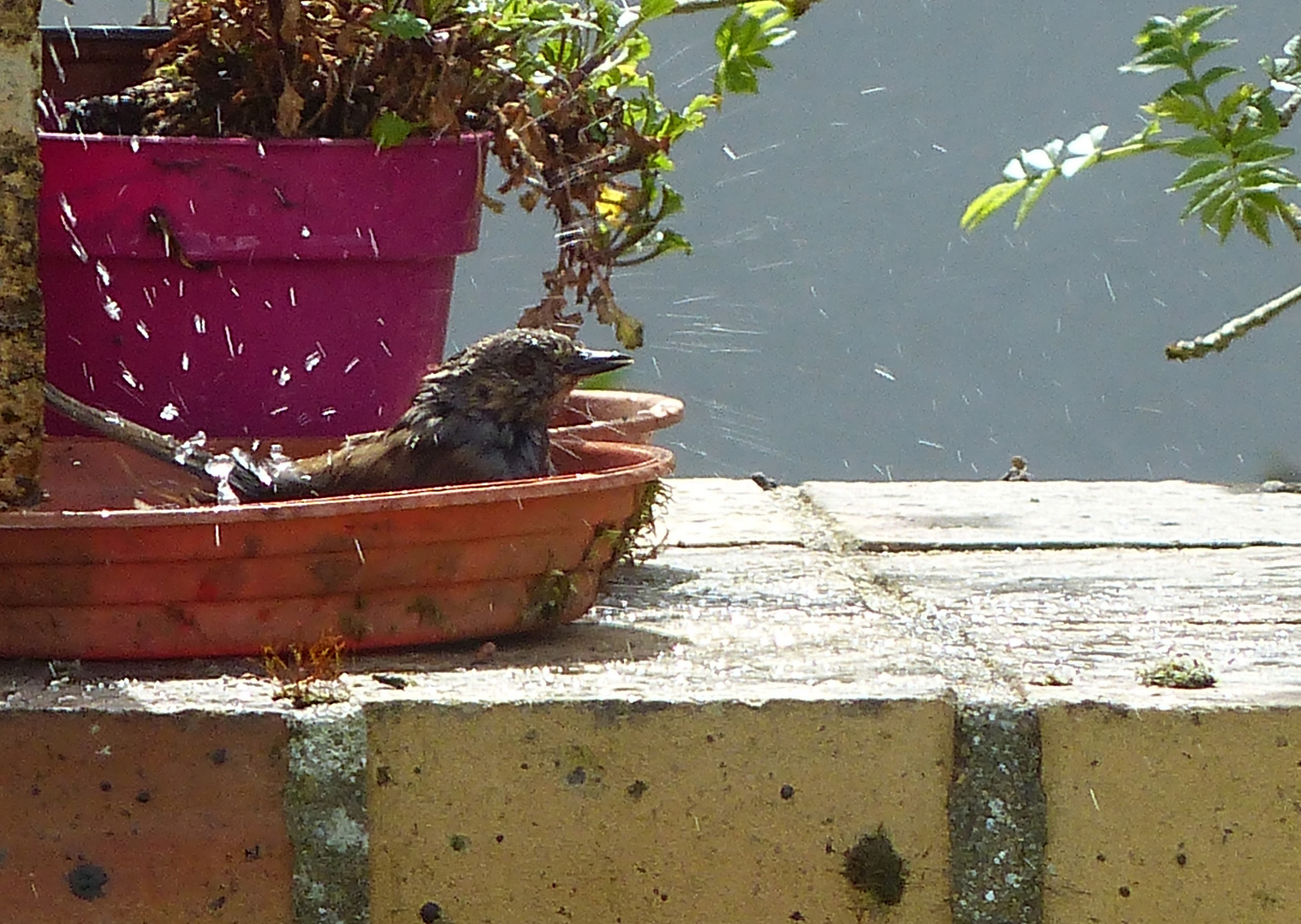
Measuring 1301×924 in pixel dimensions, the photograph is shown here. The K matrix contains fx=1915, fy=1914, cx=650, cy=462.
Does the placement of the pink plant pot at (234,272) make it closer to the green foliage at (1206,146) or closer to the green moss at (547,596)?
the green moss at (547,596)

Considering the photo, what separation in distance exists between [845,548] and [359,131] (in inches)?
36.5

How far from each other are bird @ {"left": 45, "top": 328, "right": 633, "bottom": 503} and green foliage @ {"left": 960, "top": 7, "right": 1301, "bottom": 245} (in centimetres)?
88

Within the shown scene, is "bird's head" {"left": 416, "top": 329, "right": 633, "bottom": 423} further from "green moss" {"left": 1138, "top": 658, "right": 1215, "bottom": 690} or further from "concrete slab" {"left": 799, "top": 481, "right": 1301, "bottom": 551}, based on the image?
"green moss" {"left": 1138, "top": 658, "right": 1215, "bottom": 690}

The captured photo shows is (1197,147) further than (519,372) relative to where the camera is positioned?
Yes

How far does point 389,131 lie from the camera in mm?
2432

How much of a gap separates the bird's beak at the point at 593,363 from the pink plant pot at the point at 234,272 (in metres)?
0.25

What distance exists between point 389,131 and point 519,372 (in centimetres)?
35

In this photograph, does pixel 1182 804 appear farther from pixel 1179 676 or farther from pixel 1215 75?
pixel 1215 75

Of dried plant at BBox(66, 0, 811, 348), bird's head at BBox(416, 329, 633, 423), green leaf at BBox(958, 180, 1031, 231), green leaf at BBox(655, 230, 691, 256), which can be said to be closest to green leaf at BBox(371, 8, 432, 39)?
dried plant at BBox(66, 0, 811, 348)

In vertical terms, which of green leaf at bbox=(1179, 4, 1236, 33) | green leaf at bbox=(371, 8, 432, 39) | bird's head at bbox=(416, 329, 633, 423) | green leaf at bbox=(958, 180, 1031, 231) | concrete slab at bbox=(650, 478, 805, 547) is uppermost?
green leaf at bbox=(1179, 4, 1236, 33)

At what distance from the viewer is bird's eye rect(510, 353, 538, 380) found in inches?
96.7

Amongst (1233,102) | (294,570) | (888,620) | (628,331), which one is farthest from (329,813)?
(1233,102)

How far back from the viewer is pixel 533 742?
1.78 meters

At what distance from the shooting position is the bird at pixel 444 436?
7.35 feet
